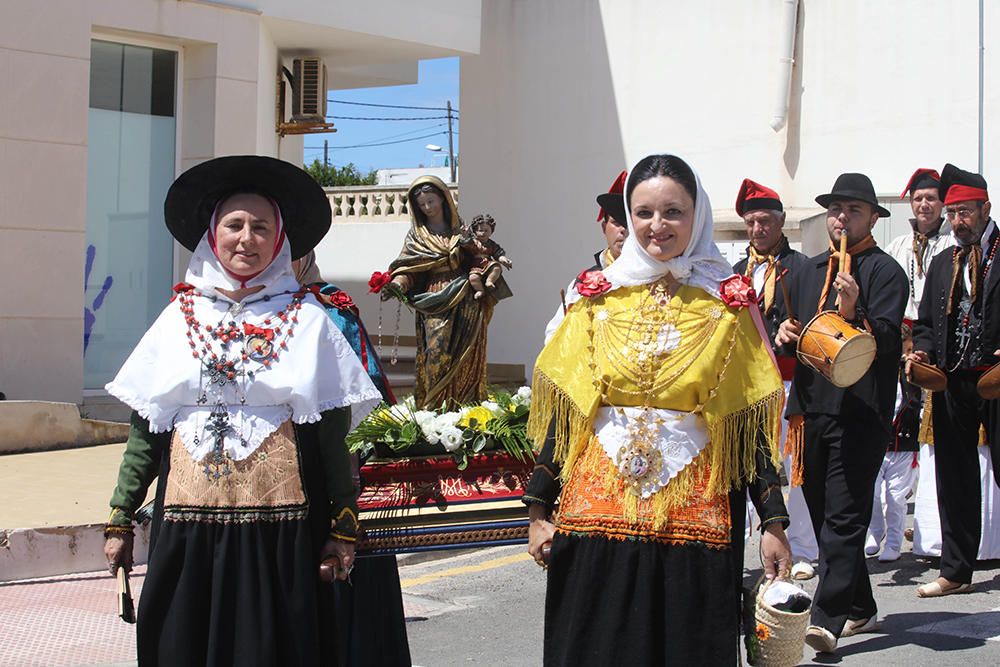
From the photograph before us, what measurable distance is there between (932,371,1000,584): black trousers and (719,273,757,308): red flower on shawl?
12.0 ft

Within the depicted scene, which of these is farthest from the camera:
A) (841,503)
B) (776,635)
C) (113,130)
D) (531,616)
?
(113,130)

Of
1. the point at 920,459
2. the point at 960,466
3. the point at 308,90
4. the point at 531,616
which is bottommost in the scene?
the point at 531,616

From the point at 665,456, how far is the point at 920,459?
5016 mm

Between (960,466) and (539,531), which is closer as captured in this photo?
(539,531)

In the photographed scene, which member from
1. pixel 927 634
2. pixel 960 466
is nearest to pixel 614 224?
pixel 960 466

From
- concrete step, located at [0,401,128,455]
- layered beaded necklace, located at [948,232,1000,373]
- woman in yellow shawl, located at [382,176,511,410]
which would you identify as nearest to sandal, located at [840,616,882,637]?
layered beaded necklace, located at [948,232,1000,373]

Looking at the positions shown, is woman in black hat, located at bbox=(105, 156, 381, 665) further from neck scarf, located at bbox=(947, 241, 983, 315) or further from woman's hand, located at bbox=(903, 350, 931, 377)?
neck scarf, located at bbox=(947, 241, 983, 315)

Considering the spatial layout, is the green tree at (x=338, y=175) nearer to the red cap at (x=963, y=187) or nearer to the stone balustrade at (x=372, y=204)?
the stone balustrade at (x=372, y=204)

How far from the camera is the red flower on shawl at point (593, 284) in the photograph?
4094mm

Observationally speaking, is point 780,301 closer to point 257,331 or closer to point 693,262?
point 693,262

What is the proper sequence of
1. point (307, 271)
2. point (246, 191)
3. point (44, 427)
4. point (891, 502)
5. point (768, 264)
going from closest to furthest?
1. point (246, 191)
2. point (307, 271)
3. point (768, 264)
4. point (891, 502)
5. point (44, 427)

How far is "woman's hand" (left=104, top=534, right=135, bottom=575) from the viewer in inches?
160

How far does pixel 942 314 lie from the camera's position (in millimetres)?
7195

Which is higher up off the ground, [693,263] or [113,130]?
[113,130]
